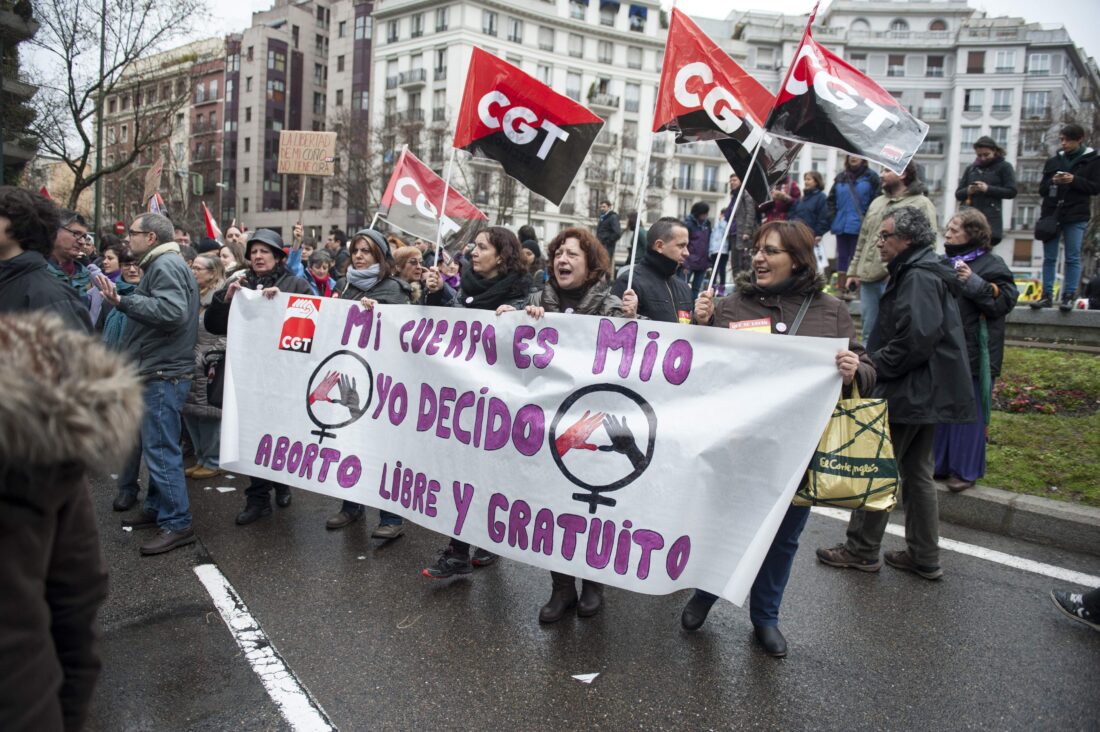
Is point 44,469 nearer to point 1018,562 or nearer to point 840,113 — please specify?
point 840,113

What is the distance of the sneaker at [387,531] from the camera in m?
4.46

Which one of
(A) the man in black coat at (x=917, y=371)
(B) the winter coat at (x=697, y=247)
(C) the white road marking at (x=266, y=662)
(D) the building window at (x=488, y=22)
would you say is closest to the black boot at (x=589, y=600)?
(C) the white road marking at (x=266, y=662)

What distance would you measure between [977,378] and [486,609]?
12.2 feet

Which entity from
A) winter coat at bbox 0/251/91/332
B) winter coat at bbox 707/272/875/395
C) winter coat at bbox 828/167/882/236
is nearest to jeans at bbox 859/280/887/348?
winter coat at bbox 828/167/882/236

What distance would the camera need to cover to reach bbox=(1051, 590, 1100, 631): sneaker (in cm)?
347

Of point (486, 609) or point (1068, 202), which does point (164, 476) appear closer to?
point (486, 609)

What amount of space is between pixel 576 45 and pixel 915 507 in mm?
63201

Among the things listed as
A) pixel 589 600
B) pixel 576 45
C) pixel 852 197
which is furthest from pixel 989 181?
pixel 576 45

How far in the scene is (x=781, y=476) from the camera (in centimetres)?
305

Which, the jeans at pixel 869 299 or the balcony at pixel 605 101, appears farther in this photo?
the balcony at pixel 605 101

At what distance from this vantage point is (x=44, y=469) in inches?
52.2

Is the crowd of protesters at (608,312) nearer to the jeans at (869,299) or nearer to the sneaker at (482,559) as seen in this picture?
the sneaker at (482,559)

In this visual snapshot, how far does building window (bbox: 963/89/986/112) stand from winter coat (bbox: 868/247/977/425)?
72791mm

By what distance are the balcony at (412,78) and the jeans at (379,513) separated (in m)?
57.9
